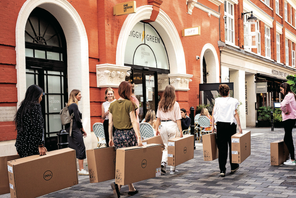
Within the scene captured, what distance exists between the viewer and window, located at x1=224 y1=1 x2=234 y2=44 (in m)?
17.2

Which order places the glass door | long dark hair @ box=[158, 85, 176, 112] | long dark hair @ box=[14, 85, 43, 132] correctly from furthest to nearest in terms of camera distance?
the glass door < long dark hair @ box=[158, 85, 176, 112] < long dark hair @ box=[14, 85, 43, 132]

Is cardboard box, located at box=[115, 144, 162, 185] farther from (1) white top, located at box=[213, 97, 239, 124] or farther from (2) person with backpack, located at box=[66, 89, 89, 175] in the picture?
(2) person with backpack, located at box=[66, 89, 89, 175]

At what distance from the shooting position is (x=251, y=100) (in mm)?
20297

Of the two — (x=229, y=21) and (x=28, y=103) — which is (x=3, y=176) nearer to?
(x=28, y=103)

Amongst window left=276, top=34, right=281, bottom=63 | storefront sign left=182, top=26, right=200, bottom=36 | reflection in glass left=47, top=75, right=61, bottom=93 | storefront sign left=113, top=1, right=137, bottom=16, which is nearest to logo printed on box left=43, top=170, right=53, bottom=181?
reflection in glass left=47, top=75, right=61, bottom=93

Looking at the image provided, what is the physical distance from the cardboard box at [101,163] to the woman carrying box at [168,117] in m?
1.66

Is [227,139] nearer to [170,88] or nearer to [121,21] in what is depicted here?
[170,88]

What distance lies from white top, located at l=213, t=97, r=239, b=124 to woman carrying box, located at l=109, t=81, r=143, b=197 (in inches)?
75.1

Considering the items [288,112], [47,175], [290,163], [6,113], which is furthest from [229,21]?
[47,175]

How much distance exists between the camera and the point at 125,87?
468 centimetres

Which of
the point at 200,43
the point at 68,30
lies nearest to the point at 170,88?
the point at 68,30

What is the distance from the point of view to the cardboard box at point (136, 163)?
433 centimetres

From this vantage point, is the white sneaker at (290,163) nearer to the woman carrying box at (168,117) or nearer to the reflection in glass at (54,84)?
the woman carrying box at (168,117)

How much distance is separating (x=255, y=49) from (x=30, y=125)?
18749 millimetres
